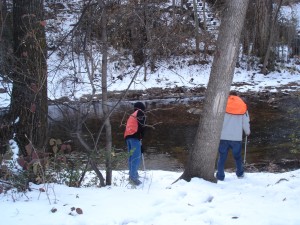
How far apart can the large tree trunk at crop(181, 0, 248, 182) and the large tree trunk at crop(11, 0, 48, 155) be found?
2.54 m

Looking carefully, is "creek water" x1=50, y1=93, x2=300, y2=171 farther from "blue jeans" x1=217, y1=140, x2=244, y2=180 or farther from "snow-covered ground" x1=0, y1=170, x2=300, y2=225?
"snow-covered ground" x1=0, y1=170, x2=300, y2=225

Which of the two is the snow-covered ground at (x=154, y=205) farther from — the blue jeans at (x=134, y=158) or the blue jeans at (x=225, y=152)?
the blue jeans at (x=134, y=158)

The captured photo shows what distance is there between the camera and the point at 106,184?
268 inches

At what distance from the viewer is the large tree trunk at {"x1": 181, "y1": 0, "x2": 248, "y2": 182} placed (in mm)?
6828

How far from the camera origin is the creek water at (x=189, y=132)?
11.9m

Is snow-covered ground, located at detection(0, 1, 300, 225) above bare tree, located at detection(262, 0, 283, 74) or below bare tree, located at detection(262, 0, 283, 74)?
below

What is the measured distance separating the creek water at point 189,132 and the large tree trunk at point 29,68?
1787 mm

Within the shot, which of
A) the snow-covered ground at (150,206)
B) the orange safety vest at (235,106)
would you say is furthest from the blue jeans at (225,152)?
the snow-covered ground at (150,206)

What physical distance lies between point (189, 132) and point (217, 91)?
321 inches

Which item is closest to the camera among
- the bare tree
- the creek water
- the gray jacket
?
the gray jacket

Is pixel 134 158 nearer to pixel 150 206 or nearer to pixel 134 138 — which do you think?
pixel 134 138

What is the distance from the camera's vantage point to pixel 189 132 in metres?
15.1

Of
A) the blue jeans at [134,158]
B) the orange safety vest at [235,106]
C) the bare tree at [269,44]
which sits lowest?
the blue jeans at [134,158]

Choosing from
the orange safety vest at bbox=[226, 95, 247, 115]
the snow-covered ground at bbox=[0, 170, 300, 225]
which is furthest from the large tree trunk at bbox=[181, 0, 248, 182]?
the orange safety vest at bbox=[226, 95, 247, 115]
